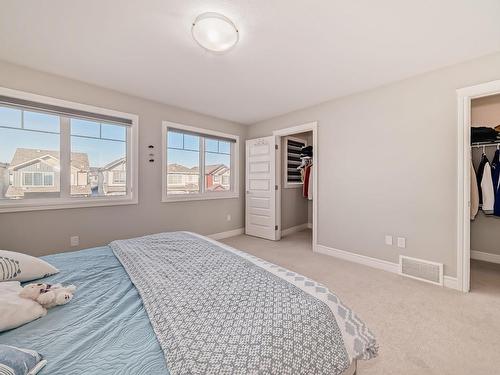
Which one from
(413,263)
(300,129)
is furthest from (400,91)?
(413,263)

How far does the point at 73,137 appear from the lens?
2771 millimetres

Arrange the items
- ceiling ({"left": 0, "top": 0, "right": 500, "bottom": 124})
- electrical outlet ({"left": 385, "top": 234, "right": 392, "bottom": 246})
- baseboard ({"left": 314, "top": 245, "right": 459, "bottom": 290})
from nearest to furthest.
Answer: ceiling ({"left": 0, "top": 0, "right": 500, "bottom": 124}) < baseboard ({"left": 314, "top": 245, "right": 459, "bottom": 290}) < electrical outlet ({"left": 385, "top": 234, "right": 392, "bottom": 246})

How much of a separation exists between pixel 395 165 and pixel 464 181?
0.66 metres

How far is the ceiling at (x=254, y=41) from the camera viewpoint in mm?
1603

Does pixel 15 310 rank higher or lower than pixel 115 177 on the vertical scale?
lower

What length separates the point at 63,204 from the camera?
2.64 meters

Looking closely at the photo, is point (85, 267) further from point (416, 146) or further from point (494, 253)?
point (494, 253)

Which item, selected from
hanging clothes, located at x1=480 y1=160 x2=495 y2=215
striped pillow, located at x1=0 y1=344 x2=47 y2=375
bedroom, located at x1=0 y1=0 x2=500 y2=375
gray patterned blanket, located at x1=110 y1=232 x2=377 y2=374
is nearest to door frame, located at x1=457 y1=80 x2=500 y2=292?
bedroom, located at x1=0 y1=0 x2=500 y2=375

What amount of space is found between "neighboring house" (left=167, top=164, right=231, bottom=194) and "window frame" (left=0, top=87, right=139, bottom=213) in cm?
61

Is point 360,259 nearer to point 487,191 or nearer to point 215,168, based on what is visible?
point 487,191

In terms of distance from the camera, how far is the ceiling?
1.60m

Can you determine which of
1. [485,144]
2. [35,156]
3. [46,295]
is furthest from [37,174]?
[485,144]

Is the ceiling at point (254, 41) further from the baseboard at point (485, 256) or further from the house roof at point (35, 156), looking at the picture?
the baseboard at point (485, 256)

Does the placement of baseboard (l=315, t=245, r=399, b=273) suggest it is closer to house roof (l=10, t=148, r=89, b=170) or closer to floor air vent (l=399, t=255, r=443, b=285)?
floor air vent (l=399, t=255, r=443, b=285)
